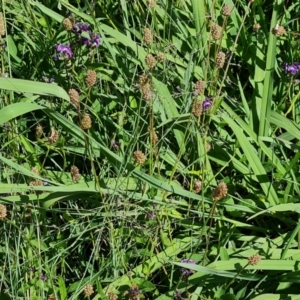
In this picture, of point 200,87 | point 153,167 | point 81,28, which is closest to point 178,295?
point 153,167

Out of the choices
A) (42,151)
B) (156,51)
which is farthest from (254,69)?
(42,151)

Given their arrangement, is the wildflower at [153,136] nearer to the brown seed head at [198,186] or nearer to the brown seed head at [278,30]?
the brown seed head at [198,186]

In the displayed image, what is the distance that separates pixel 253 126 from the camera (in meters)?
1.60

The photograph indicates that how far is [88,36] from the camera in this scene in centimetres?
164

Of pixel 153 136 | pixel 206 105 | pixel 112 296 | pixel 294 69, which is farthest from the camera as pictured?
pixel 294 69

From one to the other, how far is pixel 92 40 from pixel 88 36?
0.04m

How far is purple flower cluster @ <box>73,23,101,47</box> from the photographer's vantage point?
1.61m

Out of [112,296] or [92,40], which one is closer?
[112,296]

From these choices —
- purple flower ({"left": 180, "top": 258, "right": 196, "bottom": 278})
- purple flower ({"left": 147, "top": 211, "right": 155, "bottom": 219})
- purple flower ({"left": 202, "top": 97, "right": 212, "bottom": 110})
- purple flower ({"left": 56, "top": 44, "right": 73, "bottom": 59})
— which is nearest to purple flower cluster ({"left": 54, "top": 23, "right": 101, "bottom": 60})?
purple flower ({"left": 56, "top": 44, "right": 73, "bottom": 59})

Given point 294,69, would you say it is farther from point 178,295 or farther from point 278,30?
point 178,295

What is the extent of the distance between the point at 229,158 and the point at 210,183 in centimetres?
10

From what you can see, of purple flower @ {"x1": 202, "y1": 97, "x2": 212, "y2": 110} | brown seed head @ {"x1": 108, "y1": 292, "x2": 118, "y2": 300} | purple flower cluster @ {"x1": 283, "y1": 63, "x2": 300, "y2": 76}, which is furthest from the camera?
purple flower cluster @ {"x1": 283, "y1": 63, "x2": 300, "y2": 76}

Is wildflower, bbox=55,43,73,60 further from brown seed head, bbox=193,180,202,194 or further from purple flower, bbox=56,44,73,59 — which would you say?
brown seed head, bbox=193,180,202,194

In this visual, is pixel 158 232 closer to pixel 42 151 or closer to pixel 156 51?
pixel 42 151
